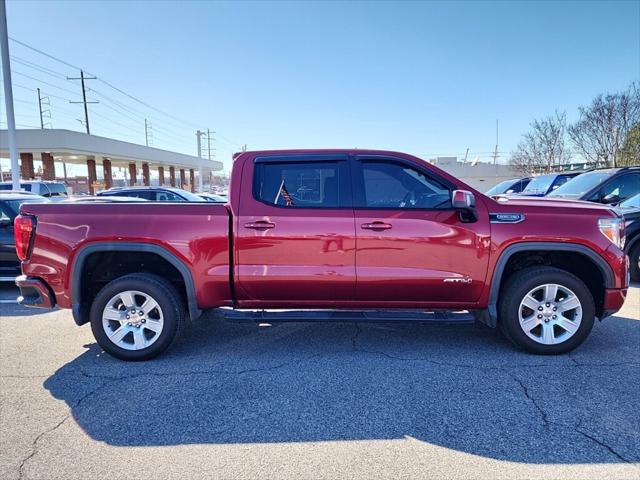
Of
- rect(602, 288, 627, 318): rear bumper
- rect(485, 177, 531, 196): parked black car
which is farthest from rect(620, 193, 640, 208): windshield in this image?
rect(485, 177, 531, 196): parked black car

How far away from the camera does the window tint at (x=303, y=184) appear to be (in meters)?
4.00

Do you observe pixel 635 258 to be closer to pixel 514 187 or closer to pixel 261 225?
pixel 261 225

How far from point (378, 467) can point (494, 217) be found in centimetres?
254

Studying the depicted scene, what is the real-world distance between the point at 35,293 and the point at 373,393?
3455mm

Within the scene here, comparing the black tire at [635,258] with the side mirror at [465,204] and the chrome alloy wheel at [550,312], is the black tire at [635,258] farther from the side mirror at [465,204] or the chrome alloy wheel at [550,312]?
the side mirror at [465,204]

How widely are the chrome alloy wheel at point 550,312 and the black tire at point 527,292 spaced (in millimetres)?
33

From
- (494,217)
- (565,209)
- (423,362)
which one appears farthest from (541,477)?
(565,209)

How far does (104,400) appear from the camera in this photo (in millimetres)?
3312

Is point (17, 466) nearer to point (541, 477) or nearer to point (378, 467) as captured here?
point (378, 467)

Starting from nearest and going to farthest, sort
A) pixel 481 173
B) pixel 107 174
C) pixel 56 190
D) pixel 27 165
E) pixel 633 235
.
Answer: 1. pixel 633 235
2. pixel 56 190
3. pixel 27 165
4. pixel 107 174
5. pixel 481 173

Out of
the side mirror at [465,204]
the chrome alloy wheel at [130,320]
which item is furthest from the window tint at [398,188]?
the chrome alloy wheel at [130,320]

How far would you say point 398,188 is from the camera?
13.3 ft

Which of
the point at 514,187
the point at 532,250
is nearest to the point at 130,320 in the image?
the point at 532,250

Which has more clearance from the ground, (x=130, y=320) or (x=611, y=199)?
(x=611, y=199)
